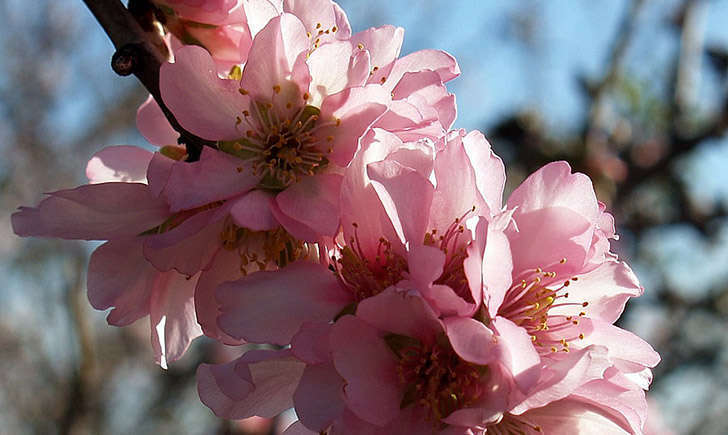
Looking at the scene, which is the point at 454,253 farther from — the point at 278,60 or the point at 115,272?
the point at 115,272

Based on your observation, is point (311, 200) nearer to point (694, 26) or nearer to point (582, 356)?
point (582, 356)

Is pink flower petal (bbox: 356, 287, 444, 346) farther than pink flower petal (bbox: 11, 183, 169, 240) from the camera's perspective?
No

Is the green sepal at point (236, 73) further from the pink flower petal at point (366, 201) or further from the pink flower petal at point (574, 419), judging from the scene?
the pink flower petal at point (574, 419)

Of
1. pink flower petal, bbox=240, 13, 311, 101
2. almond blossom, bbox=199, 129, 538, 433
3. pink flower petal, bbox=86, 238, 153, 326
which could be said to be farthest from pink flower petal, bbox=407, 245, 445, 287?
pink flower petal, bbox=86, 238, 153, 326

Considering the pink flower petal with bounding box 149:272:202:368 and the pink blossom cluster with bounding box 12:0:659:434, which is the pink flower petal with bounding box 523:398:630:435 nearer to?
the pink blossom cluster with bounding box 12:0:659:434

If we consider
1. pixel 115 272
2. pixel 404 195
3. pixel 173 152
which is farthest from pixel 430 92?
pixel 115 272

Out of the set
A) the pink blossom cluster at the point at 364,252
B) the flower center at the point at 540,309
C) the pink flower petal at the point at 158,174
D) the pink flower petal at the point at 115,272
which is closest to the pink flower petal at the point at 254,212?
the pink blossom cluster at the point at 364,252
